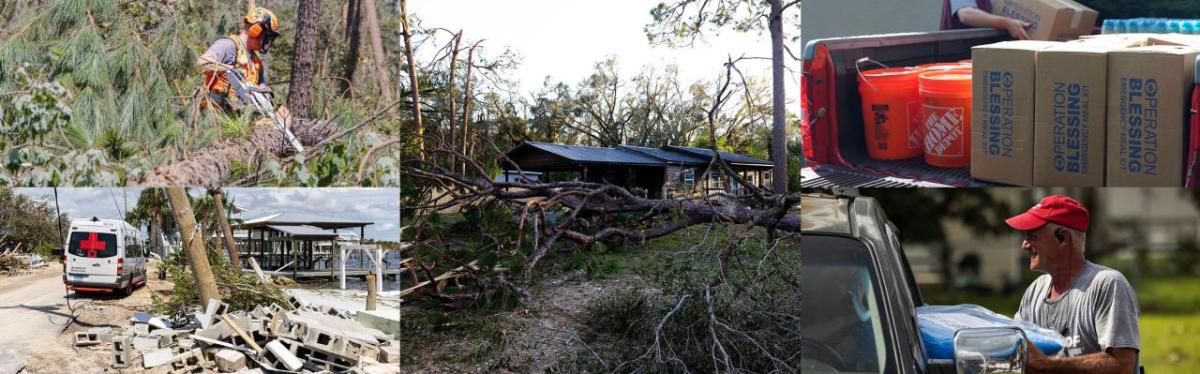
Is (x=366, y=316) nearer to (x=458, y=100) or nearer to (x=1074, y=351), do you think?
(x=458, y=100)

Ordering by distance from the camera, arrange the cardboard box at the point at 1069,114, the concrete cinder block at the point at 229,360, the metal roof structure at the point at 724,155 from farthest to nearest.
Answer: the metal roof structure at the point at 724,155 < the concrete cinder block at the point at 229,360 < the cardboard box at the point at 1069,114

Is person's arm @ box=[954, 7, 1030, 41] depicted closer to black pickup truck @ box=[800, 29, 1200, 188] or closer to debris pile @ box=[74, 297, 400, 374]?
black pickup truck @ box=[800, 29, 1200, 188]

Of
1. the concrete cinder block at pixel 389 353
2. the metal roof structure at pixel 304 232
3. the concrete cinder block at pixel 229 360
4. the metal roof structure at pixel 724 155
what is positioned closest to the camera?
the concrete cinder block at pixel 229 360

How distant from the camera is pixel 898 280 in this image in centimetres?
261

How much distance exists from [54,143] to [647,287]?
3079 mm

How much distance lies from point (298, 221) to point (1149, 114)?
12.9ft

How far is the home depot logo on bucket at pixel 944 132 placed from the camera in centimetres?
271

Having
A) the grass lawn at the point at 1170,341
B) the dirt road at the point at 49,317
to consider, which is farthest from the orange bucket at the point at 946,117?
the dirt road at the point at 49,317

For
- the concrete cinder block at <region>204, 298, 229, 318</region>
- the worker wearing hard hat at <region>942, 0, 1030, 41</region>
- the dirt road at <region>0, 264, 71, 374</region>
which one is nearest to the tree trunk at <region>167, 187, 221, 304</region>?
the concrete cinder block at <region>204, 298, 229, 318</region>

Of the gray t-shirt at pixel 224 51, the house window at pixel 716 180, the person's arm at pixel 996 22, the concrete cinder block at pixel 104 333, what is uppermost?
the gray t-shirt at pixel 224 51

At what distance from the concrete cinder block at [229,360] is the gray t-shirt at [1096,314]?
12.3ft

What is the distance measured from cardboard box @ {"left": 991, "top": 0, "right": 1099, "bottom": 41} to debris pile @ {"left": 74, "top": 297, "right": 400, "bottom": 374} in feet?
12.0

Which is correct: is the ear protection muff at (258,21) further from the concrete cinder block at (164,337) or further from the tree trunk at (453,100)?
the concrete cinder block at (164,337)

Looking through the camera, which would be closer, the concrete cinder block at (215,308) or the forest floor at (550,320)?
the concrete cinder block at (215,308)
